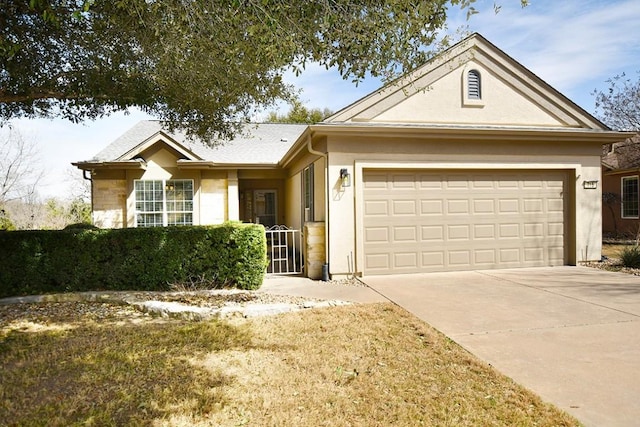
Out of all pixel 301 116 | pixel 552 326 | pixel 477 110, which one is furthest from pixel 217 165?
pixel 301 116

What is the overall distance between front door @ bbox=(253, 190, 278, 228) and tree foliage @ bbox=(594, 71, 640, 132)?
1789cm

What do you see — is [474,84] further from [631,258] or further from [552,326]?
[552,326]

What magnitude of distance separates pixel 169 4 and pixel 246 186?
1234 centimetres

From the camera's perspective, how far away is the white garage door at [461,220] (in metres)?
9.11

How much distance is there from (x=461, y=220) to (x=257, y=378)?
707 centimetres

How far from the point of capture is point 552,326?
525 cm

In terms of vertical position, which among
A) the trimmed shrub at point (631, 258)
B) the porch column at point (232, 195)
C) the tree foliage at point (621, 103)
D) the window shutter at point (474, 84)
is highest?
the tree foliage at point (621, 103)

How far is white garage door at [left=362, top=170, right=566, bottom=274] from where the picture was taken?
9.11 meters

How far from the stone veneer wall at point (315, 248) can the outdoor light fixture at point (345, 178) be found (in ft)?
3.35

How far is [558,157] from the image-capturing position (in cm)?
988

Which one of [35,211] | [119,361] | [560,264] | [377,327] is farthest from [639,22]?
[35,211]

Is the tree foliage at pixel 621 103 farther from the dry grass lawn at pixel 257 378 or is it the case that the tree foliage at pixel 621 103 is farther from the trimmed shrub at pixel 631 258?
the dry grass lawn at pixel 257 378

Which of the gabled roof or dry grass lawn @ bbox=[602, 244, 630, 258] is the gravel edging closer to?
the gabled roof

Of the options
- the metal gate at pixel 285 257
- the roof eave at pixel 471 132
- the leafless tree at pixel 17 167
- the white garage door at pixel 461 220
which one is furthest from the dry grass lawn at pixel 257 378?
the leafless tree at pixel 17 167
